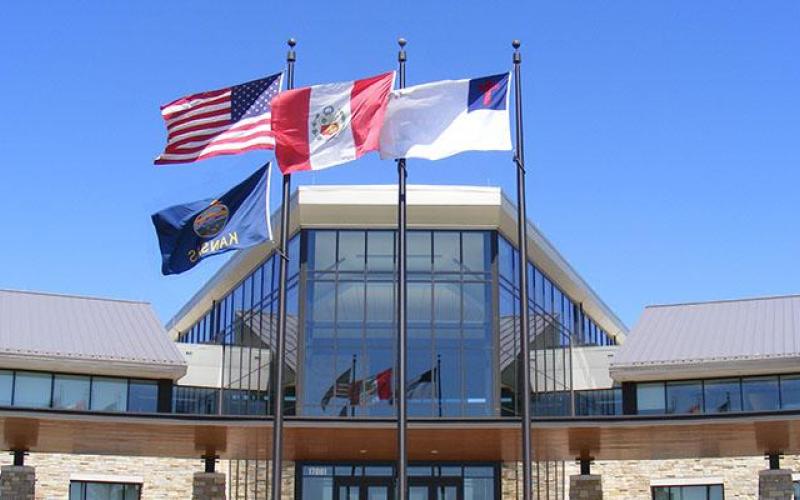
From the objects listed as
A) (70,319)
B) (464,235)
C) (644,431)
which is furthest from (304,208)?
(644,431)

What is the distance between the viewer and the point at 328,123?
75.5 ft

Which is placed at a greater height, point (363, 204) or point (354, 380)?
point (363, 204)

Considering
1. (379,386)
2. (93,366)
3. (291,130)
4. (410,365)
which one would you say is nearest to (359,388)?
(379,386)

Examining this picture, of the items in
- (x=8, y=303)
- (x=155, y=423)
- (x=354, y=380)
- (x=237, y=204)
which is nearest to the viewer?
(x=237, y=204)

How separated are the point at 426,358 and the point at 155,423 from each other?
337 inches

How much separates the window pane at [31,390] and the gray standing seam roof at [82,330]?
74 cm

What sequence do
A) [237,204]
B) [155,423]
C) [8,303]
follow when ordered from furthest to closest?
[8,303] < [155,423] < [237,204]

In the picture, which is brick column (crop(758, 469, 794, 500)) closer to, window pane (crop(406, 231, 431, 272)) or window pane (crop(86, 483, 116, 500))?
window pane (crop(406, 231, 431, 272))

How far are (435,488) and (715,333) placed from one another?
30.1ft

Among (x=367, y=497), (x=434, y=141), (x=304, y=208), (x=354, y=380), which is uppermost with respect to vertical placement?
(x=304, y=208)

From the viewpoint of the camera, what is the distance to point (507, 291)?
124 ft

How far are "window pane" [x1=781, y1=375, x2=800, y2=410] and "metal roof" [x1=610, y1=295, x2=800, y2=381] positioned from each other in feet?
1.37

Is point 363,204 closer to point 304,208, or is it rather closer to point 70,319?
point 304,208

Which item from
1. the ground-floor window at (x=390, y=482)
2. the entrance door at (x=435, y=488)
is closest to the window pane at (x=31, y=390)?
the ground-floor window at (x=390, y=482)
